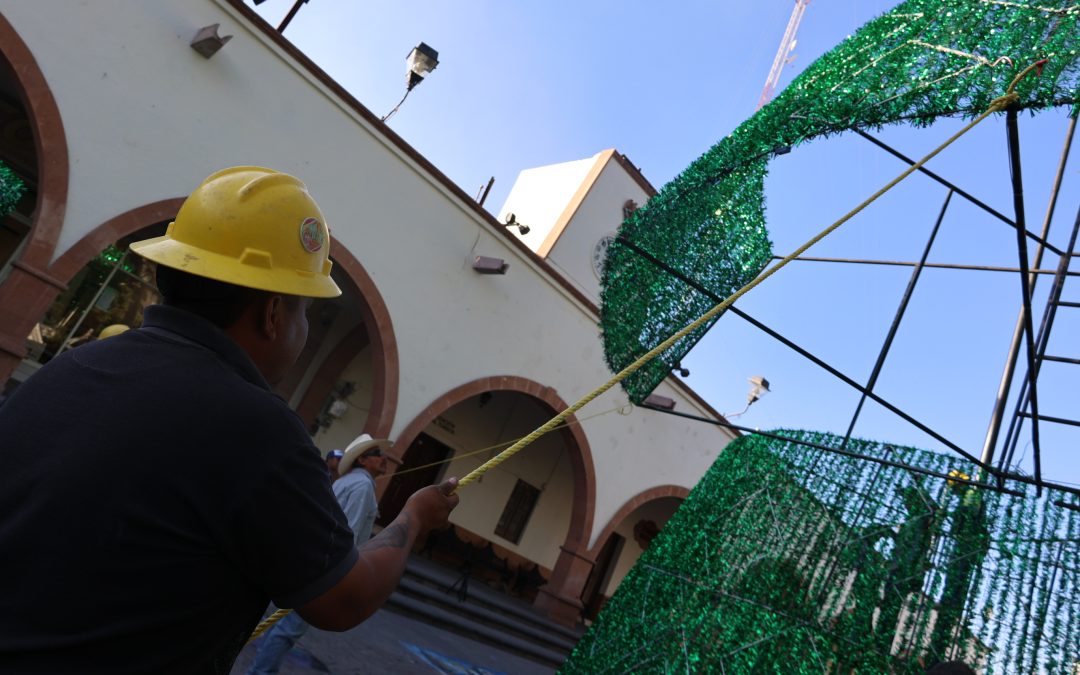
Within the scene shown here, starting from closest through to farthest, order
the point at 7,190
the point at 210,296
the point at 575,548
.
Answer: the point at 210,296, the point at 7,190, the point at 575,548

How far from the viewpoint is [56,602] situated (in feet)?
3.55

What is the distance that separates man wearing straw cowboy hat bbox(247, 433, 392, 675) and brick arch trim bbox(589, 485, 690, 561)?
30.4 ft

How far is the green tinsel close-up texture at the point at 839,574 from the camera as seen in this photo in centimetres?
354

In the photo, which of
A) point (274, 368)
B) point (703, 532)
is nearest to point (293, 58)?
point (703, 532)

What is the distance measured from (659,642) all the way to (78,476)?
3730 millimetres

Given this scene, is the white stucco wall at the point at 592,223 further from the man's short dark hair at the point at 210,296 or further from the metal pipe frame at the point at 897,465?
the man's short dark hair at the point at 210,296

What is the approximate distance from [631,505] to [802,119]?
37.0 ft

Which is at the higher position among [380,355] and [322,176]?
[322,176]

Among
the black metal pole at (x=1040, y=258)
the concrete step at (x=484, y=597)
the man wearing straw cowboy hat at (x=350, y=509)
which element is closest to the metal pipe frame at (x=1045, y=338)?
the black metal pole at (x=1040, y=258)

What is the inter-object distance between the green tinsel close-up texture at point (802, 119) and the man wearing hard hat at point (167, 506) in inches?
111

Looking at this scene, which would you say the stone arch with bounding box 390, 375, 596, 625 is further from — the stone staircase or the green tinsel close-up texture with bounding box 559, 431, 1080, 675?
the green tinsel close-up texture with bounding box 559, 431, 1080, 675

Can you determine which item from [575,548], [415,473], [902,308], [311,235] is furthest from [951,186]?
[415,473]

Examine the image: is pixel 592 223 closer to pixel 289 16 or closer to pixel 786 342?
pixel 289 16

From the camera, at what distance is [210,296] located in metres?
1.38
